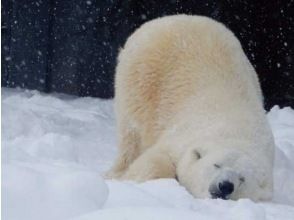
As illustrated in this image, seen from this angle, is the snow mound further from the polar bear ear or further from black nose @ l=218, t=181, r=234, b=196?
the polar bear ear

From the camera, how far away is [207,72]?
4598mm

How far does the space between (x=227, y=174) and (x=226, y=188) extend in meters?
0.08

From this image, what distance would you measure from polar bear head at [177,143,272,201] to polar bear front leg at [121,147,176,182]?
130mm

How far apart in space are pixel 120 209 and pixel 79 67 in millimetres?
8275

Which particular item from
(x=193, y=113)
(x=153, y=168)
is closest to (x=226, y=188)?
(x=153, y=168)

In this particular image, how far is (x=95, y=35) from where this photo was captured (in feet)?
32.4

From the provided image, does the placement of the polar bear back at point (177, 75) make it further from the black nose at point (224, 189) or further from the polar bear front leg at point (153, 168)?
the black nose at point (224, 189)

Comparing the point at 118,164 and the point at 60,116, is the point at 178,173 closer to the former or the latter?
the point at 118,164

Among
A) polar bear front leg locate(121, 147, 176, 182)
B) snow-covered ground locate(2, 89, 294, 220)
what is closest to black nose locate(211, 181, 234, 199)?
snow-covered ground locate(2, 89, 294, 220)

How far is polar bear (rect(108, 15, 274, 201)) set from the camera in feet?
12.1

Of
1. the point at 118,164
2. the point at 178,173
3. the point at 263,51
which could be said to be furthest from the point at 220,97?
the point at 263,51

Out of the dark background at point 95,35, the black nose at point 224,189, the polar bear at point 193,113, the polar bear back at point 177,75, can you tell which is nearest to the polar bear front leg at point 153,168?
the polar bear at point 193,113

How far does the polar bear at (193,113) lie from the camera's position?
368cm

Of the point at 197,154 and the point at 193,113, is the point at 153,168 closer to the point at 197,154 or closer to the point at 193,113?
the point at 197,154
